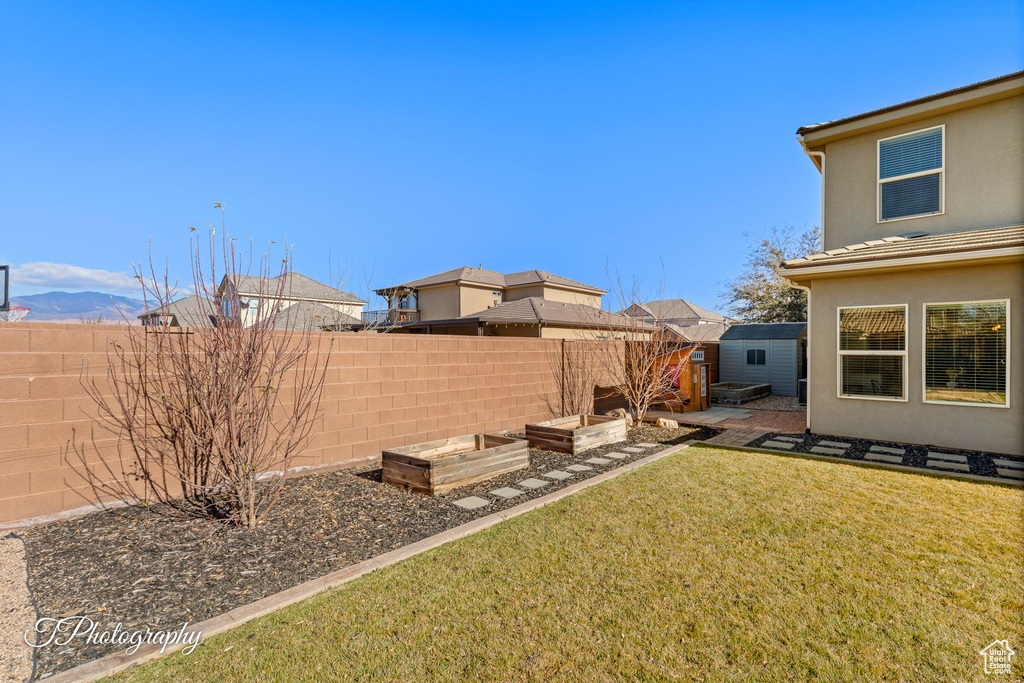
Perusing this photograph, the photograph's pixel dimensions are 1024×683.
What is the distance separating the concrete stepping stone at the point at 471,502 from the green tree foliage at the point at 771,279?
2058 cm

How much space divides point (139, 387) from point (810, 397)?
9.42m

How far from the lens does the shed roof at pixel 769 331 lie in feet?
45.4

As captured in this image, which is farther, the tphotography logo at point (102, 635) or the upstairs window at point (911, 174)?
the upstairs window at point (911, 174)

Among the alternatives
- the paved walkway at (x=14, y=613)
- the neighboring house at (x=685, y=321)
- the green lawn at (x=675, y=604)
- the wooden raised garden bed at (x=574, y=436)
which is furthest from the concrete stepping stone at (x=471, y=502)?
the neighboring house at (x=685, y=321)

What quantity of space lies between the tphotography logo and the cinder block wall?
179cm

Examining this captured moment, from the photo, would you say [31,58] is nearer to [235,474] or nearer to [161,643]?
[235,474]

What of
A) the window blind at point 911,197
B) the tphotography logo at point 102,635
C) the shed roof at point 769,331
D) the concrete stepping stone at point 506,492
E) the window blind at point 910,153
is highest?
the window blind at point 910,153

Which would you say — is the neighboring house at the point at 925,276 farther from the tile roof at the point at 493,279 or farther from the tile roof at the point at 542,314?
the tile roof at the point at 493,279

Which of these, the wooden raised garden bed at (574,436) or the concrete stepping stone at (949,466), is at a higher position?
the wooden raised garden bed at (574,436)

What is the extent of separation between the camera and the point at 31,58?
29.2 ft

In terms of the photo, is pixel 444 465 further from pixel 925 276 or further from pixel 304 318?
pixel 925 276

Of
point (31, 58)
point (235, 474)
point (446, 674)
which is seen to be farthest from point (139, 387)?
point (31, 58)

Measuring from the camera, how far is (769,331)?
14.4 m

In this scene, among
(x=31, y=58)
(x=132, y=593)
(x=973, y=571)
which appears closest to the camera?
(x=132, y=593)
